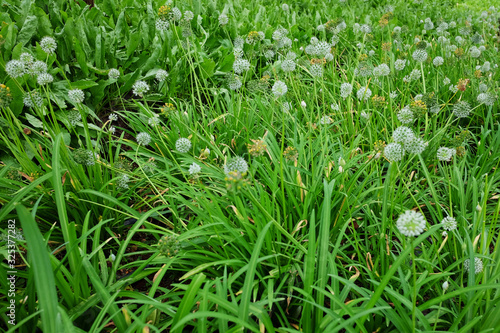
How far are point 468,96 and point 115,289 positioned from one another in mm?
3194

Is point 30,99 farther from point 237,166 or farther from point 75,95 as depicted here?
point 237,166

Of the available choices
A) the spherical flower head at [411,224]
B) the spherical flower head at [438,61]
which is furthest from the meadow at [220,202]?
the spherical flower head at [438,61]

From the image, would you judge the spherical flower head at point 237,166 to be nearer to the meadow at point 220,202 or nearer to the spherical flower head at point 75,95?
the meadow at point 220,202

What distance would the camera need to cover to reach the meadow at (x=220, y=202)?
4.58 ft

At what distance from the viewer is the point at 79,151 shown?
1.94m

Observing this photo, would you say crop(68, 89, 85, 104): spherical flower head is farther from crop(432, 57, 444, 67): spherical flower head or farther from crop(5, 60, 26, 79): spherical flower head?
crop(432, 57, 444, 67): spherical flower head

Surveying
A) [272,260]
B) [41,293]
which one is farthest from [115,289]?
[272,260]

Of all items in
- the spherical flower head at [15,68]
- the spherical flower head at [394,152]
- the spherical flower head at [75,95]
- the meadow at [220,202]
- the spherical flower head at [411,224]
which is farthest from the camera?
the spherical flower head at [75,95]

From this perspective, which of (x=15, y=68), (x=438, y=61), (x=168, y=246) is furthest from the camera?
(x=438, y=61)

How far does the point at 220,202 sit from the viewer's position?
1.99 meters

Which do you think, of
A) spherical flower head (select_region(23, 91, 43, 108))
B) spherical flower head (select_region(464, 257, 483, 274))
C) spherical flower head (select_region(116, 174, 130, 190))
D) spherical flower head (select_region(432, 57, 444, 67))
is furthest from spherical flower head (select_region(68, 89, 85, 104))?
spherical flower head (select_region(432, 57, 444, 67))

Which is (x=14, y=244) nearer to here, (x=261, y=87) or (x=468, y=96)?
(x=261, y=87)

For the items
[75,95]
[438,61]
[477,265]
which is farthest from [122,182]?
[438,61]

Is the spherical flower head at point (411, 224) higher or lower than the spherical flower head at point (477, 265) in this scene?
higher
